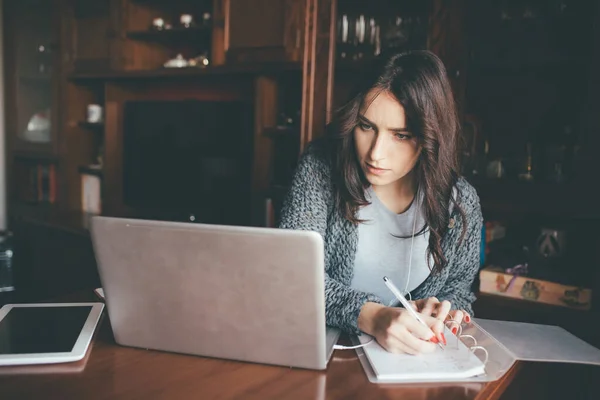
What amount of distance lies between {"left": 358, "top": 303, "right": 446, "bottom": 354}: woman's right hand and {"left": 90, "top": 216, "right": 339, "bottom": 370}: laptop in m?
0.11

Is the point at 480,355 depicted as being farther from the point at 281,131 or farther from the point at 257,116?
the point at 257,116

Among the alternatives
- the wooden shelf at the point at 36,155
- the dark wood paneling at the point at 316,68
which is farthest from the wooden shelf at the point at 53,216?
the dark wood paneling at the point at 316,68

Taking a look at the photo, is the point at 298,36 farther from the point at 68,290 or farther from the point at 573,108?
the point at 68,290

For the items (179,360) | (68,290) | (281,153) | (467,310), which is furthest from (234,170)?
(179,360)

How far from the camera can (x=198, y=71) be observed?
2.60m

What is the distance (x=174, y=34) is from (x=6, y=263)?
171 centimetres

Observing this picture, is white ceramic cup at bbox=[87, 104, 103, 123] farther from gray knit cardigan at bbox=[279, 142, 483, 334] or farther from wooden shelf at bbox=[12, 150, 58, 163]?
gray knit cardigan at bbox=[279, 142, 483, 334]

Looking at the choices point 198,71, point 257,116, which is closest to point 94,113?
point 198,71

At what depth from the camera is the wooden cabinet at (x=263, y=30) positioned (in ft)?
7.34

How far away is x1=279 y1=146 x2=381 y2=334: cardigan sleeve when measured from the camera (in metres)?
1.04

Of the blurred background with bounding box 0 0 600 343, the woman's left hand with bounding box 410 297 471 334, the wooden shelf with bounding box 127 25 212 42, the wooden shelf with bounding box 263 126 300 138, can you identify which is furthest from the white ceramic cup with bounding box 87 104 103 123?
the woman's left hand with bounding box 410 297 471 334

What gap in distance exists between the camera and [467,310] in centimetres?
120

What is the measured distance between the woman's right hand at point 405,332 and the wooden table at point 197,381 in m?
0.07

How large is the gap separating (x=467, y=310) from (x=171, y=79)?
234 cm
